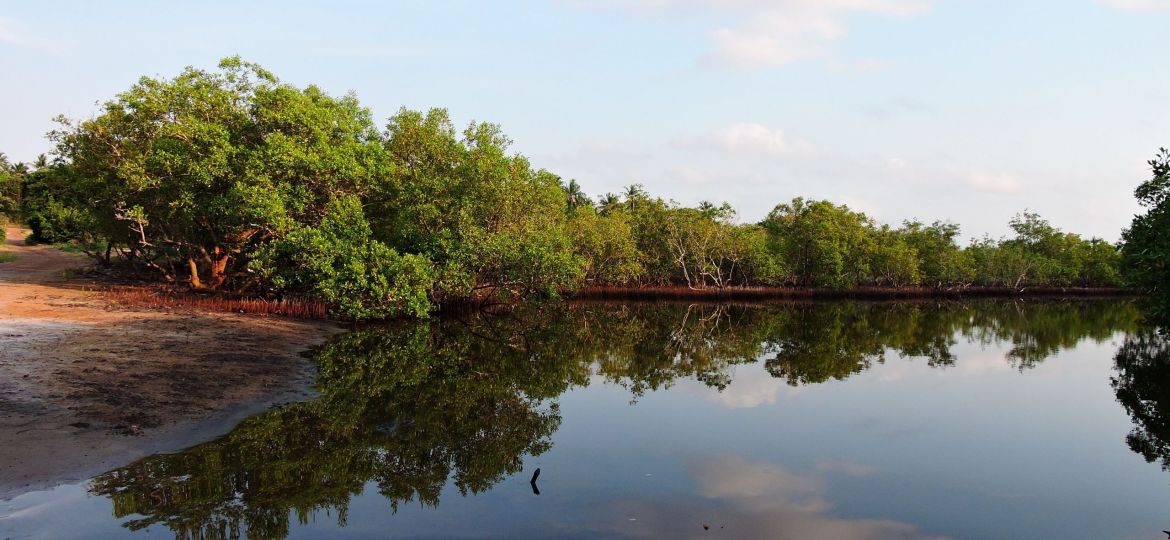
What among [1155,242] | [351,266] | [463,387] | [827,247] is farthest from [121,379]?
[827,247]

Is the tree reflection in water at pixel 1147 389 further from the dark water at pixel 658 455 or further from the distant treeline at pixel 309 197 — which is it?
the distant treeline at pixel 309 197

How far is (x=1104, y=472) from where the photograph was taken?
36.2ft

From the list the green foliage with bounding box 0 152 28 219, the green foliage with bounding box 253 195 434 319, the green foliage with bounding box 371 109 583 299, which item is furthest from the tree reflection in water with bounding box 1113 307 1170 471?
the green foliage with bounding box 0 152 28 219

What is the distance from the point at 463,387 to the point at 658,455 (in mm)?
6289

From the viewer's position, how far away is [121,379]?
12633mm

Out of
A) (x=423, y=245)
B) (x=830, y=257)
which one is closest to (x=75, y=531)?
(x=423, y=245)

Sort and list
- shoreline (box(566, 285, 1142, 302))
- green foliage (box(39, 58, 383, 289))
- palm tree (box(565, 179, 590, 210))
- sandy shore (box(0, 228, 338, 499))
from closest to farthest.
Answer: sandy shore (box(0, 228, 338, 499))
green foliage (box(39, 58, 383, 289))
shoreline (box(566, 285, 1142, 302))
palm tree (box(565, 179, 590, 210))

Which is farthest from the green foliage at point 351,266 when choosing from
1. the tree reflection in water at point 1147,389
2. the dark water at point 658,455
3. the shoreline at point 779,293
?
the shoreline at point 779,293

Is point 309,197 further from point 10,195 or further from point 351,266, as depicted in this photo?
point 10,195

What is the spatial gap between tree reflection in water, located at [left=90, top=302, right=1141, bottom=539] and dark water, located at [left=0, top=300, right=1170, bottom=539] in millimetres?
64

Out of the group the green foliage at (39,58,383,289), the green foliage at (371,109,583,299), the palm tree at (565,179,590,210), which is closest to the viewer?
the green foliage at (39,58,383,289)

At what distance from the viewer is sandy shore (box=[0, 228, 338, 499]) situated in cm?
917

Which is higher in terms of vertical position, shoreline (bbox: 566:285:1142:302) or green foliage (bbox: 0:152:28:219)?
green foliage (bbox: 0:152:28:219)

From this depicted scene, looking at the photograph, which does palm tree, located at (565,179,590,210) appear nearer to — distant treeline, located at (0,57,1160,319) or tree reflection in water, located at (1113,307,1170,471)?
distant treeline, located at (0,57,1160,319)
